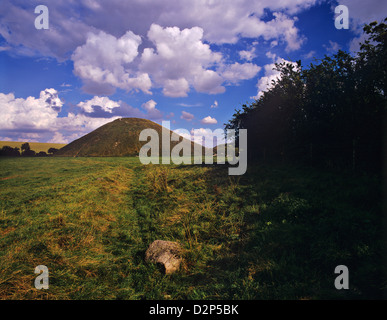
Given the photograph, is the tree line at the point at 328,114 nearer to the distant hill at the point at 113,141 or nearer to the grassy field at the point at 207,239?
the grassy field at the point at 207,239

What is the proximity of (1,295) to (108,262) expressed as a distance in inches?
109

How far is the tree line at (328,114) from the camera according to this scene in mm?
11789

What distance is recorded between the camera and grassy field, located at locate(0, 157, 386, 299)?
545cm

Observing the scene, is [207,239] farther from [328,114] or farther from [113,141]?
[113,141]

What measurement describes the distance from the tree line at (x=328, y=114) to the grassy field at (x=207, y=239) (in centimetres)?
251

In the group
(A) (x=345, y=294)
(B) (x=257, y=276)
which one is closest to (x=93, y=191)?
(B) (x=257, y=276)

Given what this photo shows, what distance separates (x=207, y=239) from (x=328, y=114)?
13801mm

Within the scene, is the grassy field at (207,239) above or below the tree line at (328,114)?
below

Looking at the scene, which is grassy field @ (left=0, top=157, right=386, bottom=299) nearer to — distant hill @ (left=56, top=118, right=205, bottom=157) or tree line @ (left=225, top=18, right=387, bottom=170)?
tree line @ (left=225, top=18, right=387, bottom=170)

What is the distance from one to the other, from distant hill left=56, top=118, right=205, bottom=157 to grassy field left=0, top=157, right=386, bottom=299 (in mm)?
43032

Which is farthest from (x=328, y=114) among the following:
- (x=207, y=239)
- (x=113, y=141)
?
(x=113, y=141)

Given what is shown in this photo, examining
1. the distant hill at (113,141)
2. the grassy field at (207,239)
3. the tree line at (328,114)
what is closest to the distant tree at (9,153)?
the distant hill at (113,141)

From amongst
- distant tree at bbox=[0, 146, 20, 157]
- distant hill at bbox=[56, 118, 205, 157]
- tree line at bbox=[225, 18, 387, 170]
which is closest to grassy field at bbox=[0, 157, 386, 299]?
tree line at bbox=[225, 18, 387, 170]

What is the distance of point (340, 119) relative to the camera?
1318 centimetres
